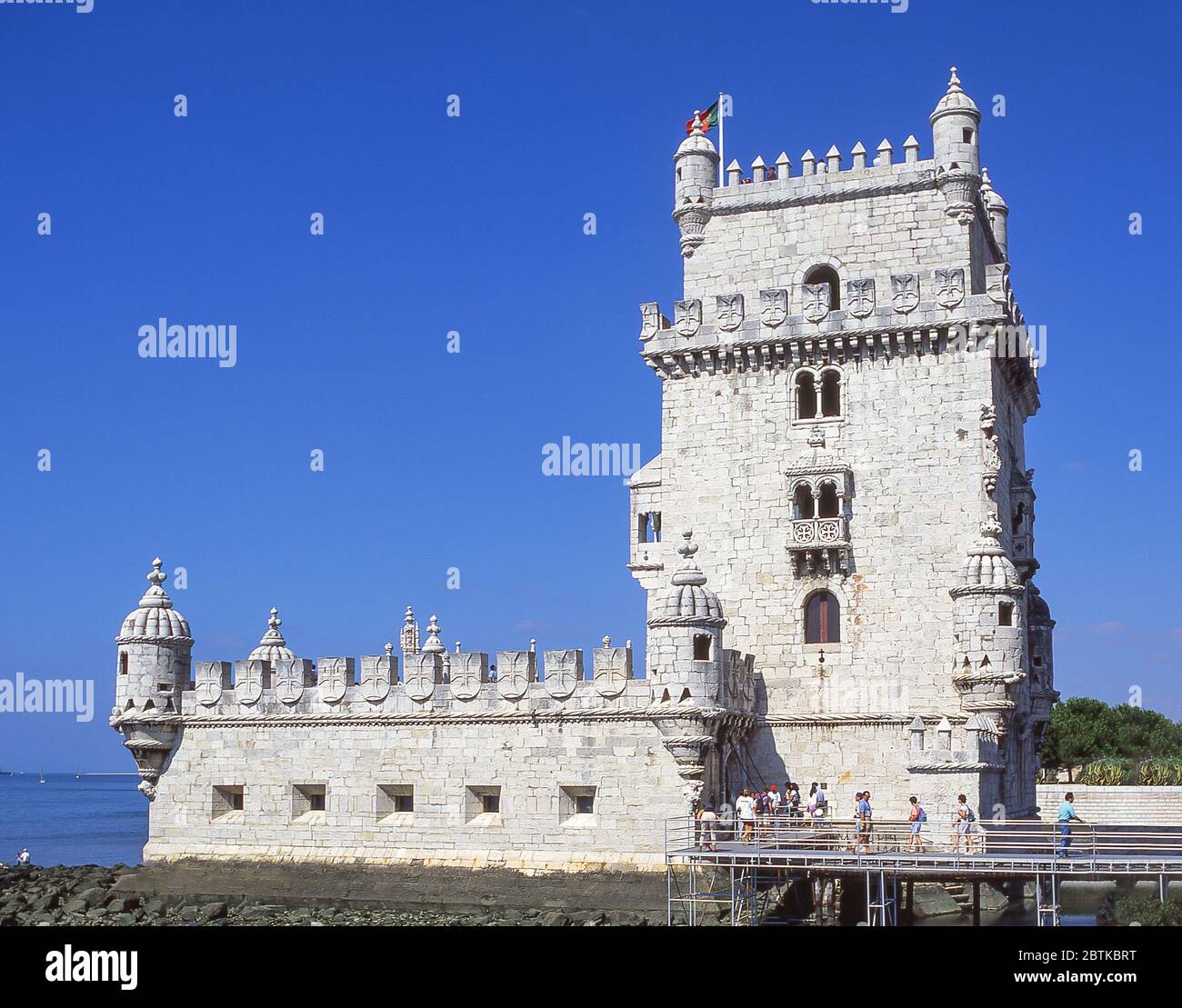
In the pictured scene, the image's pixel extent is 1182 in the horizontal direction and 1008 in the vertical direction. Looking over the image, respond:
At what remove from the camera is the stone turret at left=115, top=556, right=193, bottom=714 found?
39.0 metres

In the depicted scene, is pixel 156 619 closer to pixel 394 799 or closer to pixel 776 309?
pixel 394 799

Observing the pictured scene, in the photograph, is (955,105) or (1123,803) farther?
(1123,803)

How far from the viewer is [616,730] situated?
35344 millimetres

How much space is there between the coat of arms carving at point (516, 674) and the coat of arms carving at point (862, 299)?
488 inches

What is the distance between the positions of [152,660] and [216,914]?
709 centimetres

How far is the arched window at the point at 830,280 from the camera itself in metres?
40.0

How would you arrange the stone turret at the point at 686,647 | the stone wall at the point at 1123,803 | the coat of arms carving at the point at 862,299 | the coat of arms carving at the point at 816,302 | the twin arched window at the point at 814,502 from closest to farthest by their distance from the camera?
the stone turret at the point at 686,647, the coat of arms carving at the point at 862,299, the twin arched window at the point at 814,502, the coat of arms carving at the point at 816,302, the stone wall at the point at 1123,803

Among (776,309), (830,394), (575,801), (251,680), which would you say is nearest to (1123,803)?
(830,394)

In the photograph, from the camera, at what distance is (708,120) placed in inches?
1672

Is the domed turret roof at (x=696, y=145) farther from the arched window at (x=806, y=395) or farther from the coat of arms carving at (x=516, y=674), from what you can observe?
the coat of arms carving at (x=516, y=674)

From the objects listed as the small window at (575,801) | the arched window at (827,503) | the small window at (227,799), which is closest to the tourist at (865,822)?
the small window at (575,801)

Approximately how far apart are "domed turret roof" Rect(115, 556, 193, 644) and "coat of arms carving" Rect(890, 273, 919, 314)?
21.0m
